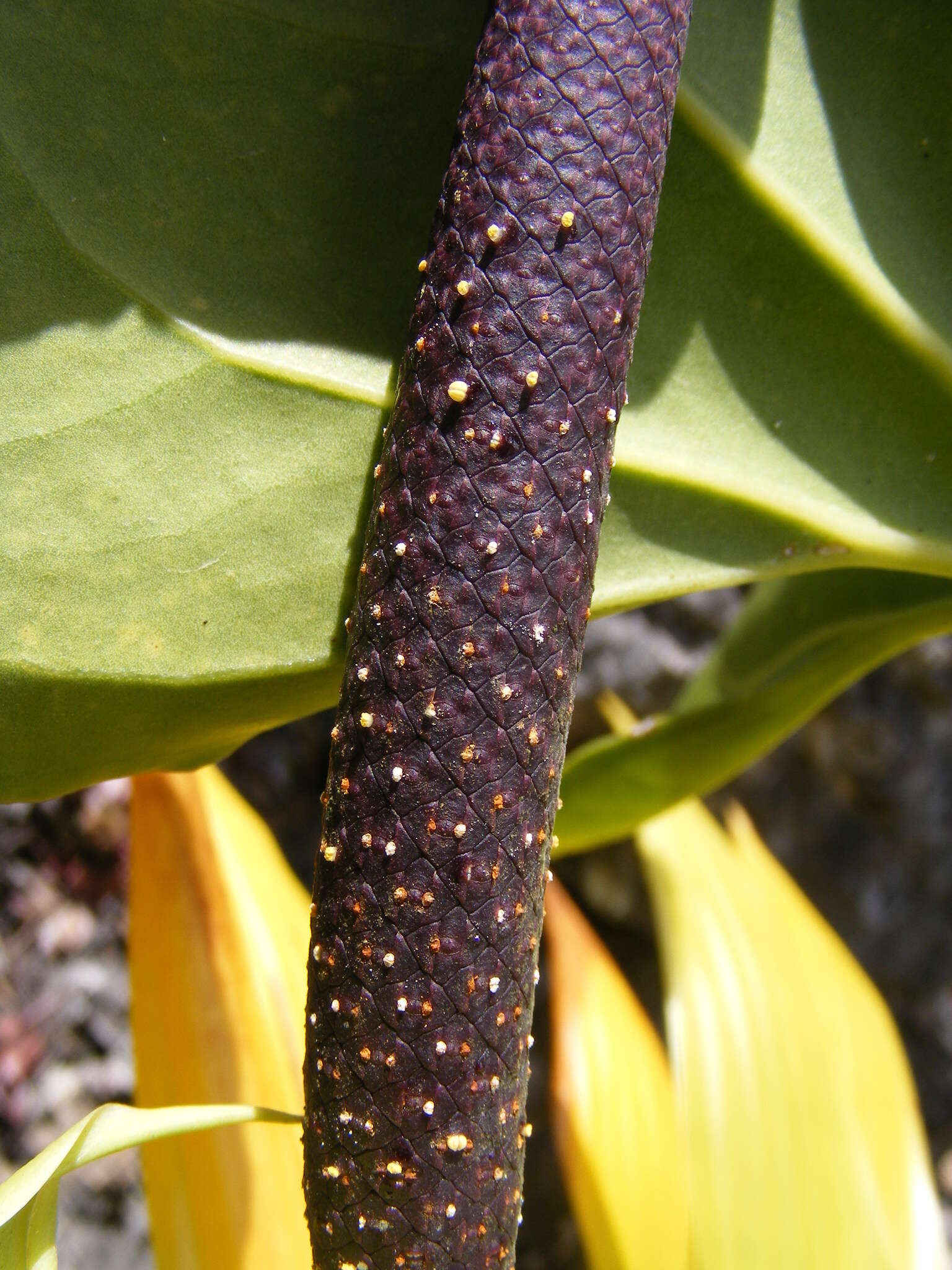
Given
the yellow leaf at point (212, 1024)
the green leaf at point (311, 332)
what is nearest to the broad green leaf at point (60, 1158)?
the green leaf at point (311, 332)

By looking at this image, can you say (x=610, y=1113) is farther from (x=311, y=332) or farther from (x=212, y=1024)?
(x=311, y=332)

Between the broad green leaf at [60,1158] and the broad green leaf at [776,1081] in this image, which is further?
the broad green leaf at [776,1081]

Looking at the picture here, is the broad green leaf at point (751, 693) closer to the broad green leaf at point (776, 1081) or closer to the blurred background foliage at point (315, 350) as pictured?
the blurred background foliage at point (315, 350)

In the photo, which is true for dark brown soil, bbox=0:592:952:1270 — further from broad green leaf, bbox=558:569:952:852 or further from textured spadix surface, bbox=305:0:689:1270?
textured spadix surface, bbox=305:0:689:1270

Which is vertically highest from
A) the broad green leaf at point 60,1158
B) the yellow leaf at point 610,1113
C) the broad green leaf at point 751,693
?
the broad green leaf at point 751,693

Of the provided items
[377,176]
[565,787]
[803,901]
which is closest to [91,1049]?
[565,787]

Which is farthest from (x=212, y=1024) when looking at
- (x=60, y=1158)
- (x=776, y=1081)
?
(x=776, y=1081)

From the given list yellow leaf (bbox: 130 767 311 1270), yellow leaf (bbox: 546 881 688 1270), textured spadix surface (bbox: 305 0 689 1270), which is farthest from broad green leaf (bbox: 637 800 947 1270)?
textured spadix surface (bbox: 305 0 689 1270)
